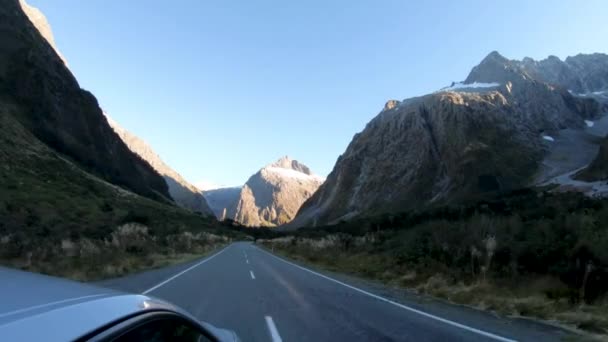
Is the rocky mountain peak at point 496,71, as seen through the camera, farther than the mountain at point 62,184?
Yes

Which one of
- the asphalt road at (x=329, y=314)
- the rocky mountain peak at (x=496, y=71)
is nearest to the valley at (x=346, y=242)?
the asphalt road at (x=329, y=314)

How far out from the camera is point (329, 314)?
9.43 meters

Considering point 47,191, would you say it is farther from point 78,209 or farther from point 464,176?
point 464,176

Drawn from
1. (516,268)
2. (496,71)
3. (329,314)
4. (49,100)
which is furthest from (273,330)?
(496,71)

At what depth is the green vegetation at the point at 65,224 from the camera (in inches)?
642

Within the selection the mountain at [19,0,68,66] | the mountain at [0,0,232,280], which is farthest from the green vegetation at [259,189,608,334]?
the mountain at [19,0,68,66]

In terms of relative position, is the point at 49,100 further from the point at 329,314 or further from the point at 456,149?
the point at 456,149

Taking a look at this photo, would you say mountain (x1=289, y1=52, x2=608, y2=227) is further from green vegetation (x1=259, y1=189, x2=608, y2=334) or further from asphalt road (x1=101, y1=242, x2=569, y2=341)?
asphalt road (x1=101, y1=242, x2=569, y2=341)

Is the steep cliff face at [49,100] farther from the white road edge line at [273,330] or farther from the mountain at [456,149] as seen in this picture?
the mountain at [456,149]

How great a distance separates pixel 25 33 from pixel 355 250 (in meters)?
63.3

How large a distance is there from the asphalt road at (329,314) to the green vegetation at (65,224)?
13.6 feet

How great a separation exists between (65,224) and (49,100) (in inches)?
1764

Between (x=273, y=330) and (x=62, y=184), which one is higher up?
(x=62, y=184)

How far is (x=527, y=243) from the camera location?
13.4 metres
